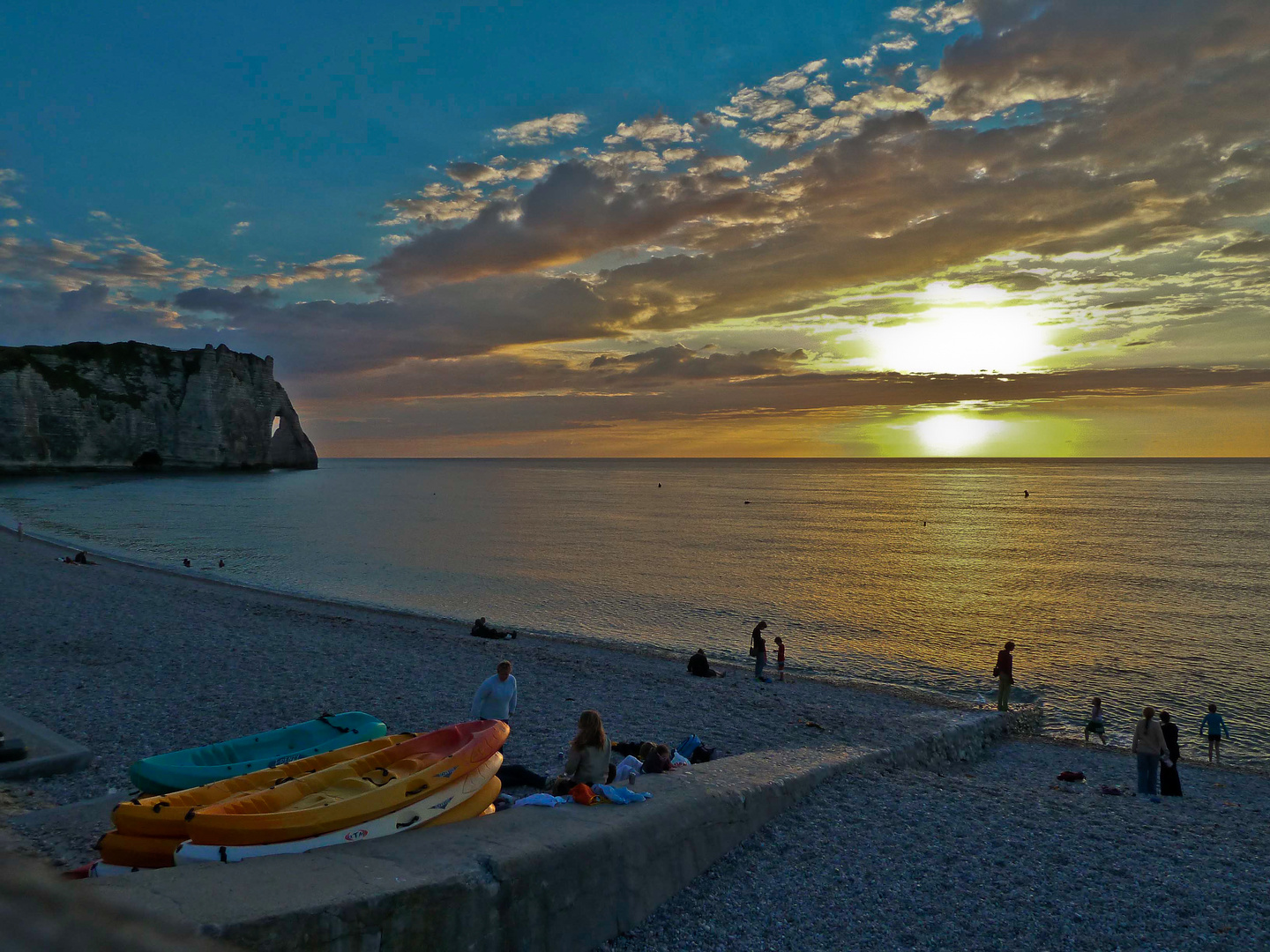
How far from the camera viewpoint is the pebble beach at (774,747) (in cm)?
868

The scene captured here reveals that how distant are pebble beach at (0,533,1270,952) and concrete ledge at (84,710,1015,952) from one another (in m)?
0.49

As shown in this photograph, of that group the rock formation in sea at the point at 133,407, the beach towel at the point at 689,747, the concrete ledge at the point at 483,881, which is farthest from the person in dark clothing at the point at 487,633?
→ the rock formation in sea at the point at 133,407

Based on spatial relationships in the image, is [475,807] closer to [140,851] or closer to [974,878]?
[140,851]

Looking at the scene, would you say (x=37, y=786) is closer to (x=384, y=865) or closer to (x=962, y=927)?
(x=384, y=865)

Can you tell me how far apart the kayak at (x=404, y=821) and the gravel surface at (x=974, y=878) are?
223 cm

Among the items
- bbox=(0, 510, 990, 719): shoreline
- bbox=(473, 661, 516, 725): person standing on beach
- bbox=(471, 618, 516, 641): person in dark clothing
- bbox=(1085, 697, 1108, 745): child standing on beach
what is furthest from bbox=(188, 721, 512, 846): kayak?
bbox=(471, 618, 516, 641): person in dark clothing

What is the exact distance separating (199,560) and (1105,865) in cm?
4760

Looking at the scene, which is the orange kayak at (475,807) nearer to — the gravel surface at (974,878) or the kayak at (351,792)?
the kayak at (351,792)

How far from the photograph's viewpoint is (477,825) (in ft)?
28.0

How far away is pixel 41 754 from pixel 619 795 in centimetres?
919

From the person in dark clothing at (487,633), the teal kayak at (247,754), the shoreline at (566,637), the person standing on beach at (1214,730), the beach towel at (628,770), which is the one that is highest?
the beach towel at (628,770)

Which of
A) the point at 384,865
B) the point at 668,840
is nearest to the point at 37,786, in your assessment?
the point at 384,865

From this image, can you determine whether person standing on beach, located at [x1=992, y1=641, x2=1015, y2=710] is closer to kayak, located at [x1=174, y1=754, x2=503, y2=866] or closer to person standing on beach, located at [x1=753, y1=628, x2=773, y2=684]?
person standing on beach, located at [x1=753, y1=628, x2=773, y2=684]

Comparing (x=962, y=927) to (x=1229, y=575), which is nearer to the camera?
(x=962, y=927)
